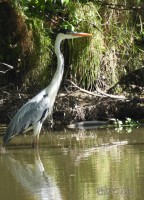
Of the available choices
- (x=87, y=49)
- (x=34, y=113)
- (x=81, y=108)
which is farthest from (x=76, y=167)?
(x=87, y=49)

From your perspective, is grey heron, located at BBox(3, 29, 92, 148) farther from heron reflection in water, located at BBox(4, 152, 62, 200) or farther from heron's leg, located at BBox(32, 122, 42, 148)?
heron reflection in water, located at BBox(4, 152, 62, 200)

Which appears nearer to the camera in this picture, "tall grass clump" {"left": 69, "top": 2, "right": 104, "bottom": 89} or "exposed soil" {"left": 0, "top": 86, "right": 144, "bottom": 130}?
"exposed soil" {"left": 0, "top": 86, "right": 144, "bottom": 130}

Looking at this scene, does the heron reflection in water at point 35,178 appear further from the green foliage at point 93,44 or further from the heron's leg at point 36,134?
the green foliage at point 93,44

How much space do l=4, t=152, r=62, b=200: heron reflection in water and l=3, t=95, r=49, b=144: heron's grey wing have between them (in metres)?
1.04

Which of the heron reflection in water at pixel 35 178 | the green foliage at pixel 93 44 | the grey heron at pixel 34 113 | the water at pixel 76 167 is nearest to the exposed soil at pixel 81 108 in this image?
the green foliage at pixel 93 44

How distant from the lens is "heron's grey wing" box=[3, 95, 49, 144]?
9586 mm

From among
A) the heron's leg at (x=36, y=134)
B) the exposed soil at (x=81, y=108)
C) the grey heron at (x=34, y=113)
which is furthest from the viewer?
the exposed soil at (x=81, y=108)

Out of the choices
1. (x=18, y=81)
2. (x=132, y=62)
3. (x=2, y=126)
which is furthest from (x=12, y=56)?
(x=132, y=62)

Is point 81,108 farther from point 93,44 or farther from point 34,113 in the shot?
point 34,113

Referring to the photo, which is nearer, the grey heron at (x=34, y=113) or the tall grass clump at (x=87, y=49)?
the grey heron at (x=34, y=113)

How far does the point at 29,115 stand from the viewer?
31.7 ft

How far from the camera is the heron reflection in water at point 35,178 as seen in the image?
20.2 feet

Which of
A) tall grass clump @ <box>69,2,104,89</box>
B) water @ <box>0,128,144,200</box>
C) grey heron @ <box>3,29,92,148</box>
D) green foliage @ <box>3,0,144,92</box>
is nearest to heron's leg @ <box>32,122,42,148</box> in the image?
grey heron @ <box>3,29,92,148</box>

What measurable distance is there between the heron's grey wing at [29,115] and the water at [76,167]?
1.00 feet
